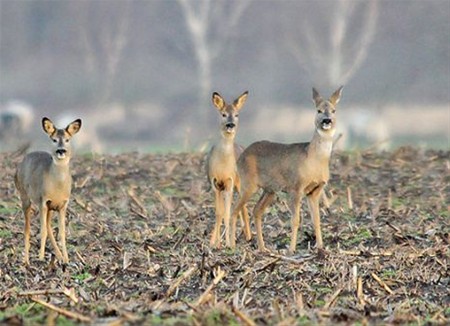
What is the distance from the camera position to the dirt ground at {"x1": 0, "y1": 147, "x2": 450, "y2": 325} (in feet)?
44.9

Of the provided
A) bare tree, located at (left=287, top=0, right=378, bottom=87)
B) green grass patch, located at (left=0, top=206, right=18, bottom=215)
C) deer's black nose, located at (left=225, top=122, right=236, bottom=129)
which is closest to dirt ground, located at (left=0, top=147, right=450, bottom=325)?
green grass patch, located at (left=0, top=206, right=18, bottom=215)

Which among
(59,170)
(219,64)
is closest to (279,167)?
(59,170)

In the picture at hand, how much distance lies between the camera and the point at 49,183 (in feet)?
61.1

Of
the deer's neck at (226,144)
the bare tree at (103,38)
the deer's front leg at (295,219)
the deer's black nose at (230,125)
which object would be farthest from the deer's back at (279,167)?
the bare tree at (103,38)

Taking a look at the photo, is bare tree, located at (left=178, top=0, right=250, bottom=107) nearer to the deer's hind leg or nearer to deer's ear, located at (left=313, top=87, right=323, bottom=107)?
deer's ear, located at (left=313, top=87, right=323, bottom=107)

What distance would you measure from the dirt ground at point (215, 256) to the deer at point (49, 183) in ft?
1.15

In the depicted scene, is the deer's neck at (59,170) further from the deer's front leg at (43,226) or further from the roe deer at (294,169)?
the roe deer at (294,169)

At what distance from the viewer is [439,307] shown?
48.4 ft

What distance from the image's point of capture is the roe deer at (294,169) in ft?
62.5

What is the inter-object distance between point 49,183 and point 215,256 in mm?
2267

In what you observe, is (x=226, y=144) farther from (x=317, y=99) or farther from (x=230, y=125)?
(x=317, y=99)

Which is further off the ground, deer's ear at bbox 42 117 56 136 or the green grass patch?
deer's ear at bbox 42 117 56 136

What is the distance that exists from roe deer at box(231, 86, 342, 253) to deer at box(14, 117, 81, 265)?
195 cm

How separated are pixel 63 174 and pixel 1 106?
141ft
